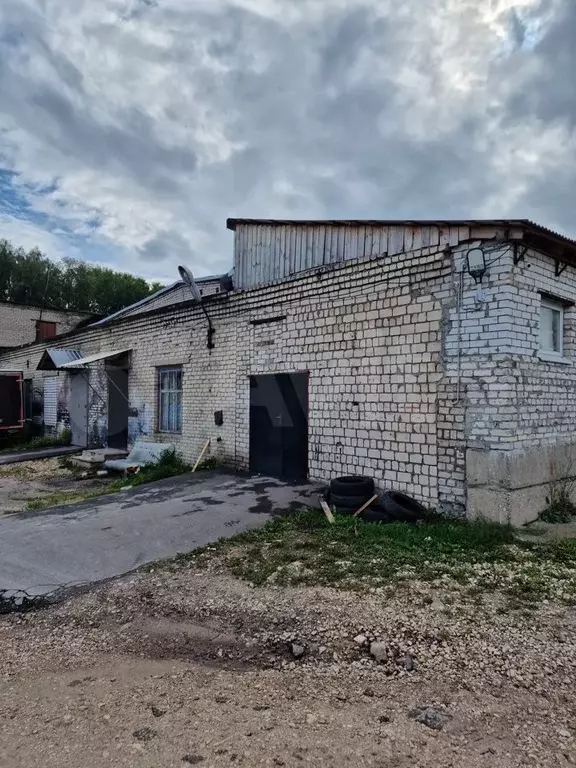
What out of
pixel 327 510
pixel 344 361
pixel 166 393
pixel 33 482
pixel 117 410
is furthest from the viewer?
pixel 117 410

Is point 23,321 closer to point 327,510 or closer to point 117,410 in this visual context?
point 117,410

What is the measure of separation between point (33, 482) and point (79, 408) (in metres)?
4.24

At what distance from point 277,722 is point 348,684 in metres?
0.52

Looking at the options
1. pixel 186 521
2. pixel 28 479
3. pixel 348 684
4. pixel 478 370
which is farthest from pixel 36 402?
pixel 348 684

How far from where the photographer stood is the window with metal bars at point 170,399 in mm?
10719

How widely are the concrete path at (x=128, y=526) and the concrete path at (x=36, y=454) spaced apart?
22.3 ft

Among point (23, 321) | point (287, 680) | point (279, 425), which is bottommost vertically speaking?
point (287, 680)

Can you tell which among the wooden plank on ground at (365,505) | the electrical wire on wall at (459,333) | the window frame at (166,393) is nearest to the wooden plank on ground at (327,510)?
the wooden plank on ground at (365,505)

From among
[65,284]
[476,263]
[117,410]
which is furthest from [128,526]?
[65,284]

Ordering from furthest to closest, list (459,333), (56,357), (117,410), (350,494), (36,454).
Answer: (56,357), (36,454), (117,410), (350,494), (459,333)

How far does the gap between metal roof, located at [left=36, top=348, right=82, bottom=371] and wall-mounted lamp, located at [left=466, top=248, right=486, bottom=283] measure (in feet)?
39.9

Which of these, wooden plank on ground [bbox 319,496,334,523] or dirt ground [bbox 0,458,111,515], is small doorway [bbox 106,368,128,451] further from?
wooden plank on ground [bbox 319,496,334,523]

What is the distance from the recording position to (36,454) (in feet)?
44.3

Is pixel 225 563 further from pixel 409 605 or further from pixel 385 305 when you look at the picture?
pixel 385 305
